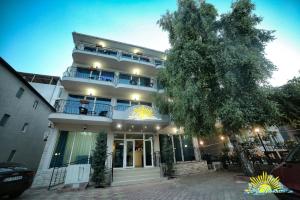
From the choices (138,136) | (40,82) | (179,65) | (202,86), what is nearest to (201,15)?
(179,65)

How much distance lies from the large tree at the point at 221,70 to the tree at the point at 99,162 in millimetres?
5560

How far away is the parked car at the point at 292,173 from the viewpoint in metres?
2.52

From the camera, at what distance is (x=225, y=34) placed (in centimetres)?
914

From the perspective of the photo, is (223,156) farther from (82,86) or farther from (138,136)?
(82,86)

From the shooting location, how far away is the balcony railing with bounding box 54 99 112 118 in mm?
11023

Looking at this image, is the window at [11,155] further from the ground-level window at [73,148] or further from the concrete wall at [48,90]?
the concrete wall at [48,90]

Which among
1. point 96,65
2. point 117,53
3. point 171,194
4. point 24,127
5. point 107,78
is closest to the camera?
point 171,194

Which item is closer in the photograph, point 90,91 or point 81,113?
point 81,113

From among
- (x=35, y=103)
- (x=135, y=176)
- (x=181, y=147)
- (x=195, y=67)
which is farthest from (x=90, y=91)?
(x=181, y=147)

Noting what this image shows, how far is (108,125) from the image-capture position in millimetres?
11984

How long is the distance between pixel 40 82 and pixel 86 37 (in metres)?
9.98

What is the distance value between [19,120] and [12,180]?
8.05 metres

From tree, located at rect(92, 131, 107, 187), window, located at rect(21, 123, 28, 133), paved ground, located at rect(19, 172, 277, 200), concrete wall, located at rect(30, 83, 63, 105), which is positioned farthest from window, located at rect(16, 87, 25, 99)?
tree, located at rect(92, 131, 107, 187)

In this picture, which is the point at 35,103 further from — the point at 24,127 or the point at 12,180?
the point at 12,180
